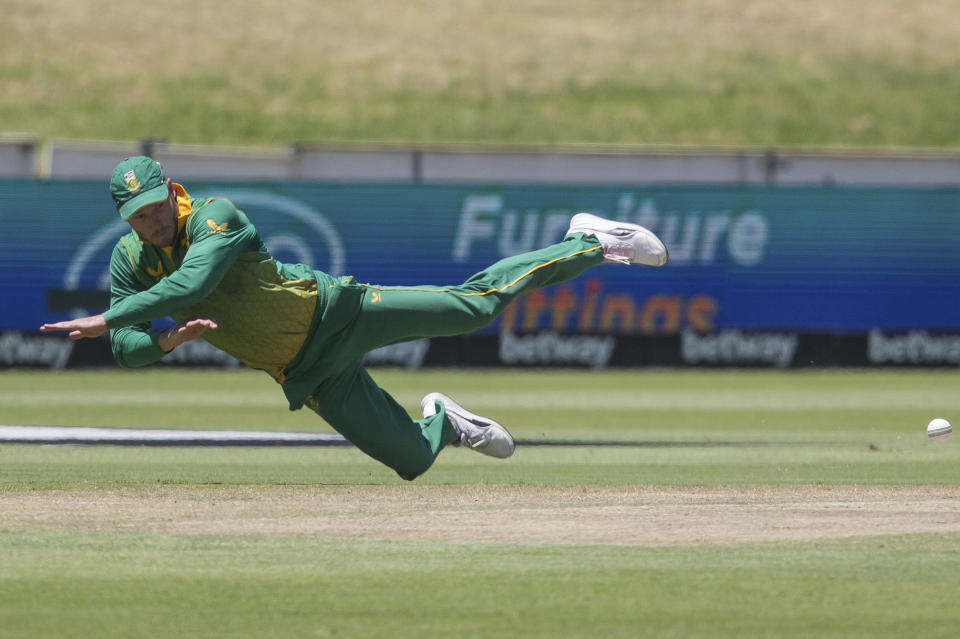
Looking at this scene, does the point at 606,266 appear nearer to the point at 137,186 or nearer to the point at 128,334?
the point at 128,334

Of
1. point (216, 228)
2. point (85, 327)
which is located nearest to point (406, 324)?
point (216, 228)

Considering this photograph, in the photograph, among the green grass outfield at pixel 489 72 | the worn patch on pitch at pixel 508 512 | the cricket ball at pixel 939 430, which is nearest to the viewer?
the worn patch on pitch at pixel 508 512

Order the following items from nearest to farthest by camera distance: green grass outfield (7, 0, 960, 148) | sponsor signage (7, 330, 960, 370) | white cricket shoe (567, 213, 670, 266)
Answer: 1. white cricket shoe (567, 213, 670, 266)
2. sponsor signage (7, 330, 960, 370)
3. green grass outfield (7, 0, 960, 148)

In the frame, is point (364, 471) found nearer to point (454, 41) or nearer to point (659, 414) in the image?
point (659, 414)

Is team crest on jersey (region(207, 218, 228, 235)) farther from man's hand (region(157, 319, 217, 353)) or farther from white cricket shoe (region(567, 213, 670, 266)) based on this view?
white cricket shoe (region(567, 213, 670, 266))

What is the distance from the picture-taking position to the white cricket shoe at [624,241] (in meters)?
8.63

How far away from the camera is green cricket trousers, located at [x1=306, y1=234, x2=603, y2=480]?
7909 millimetres

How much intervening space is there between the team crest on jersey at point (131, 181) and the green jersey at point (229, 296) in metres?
0.36

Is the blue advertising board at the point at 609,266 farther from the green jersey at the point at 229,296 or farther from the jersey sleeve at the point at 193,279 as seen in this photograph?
the jersey sleeve at the point at 193,279

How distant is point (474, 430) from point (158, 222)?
278 centimetres

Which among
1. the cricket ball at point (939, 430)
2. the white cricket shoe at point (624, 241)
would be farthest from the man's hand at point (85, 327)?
the cricket ball at point (939, 430)

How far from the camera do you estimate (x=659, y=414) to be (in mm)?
17109

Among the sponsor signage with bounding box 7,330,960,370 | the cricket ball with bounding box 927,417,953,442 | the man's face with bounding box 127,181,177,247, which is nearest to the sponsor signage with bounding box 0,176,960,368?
the sponsor signage with bounding box 7,330,960,370

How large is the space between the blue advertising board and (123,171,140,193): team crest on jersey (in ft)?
53.7
